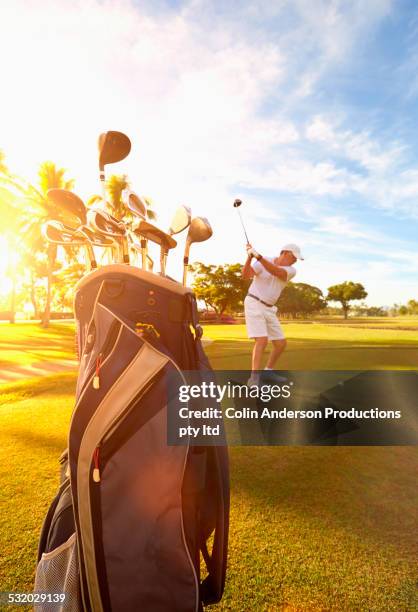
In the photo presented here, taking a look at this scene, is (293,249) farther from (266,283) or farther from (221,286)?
(221,286)

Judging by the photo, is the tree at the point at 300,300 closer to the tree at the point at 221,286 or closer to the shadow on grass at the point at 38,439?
the tree at the point at 221,286

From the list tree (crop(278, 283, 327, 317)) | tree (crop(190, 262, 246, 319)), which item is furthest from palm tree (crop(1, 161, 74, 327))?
tree (crop(278, 283, 327, 317))

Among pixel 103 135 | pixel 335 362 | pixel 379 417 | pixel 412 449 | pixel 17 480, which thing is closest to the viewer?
pixel 103 135

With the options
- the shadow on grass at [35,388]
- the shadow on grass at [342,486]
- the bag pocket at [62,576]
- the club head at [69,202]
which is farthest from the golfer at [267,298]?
the bag pocket at [62,576]

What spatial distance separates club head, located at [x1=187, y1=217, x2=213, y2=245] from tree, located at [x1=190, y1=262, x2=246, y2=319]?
5176 centimetres

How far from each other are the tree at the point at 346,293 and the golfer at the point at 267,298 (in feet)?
302

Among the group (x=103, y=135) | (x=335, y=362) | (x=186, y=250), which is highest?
(x=103, y=135)

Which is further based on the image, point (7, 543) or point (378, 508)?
point (378, 508)

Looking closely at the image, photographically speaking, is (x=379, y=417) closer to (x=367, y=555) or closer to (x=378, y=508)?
(x=378, y=508)

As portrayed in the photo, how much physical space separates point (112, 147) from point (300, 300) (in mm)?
75381

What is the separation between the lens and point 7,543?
70.9 inches

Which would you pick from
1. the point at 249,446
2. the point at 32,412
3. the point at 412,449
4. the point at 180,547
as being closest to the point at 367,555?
the point at 180,547

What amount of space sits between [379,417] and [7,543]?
11.4 ft

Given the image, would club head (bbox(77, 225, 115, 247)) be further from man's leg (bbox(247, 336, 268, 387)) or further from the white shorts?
the white shorts
